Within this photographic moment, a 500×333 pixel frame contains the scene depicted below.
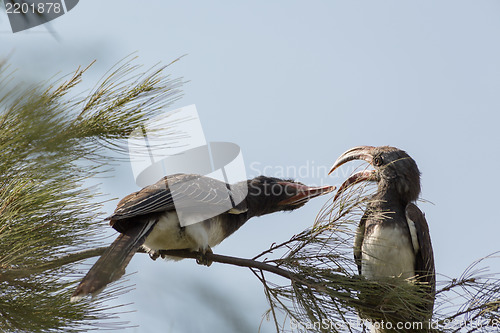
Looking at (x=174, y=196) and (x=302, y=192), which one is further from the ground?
(x=174, y=196)

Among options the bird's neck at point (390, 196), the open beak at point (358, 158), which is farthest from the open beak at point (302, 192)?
the bird's neck at point (390, 196)

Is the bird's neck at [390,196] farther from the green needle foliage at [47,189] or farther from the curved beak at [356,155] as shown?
the green needle foliage at [47,189]

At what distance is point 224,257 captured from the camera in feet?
10.3

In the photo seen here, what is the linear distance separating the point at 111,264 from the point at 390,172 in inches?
83.6

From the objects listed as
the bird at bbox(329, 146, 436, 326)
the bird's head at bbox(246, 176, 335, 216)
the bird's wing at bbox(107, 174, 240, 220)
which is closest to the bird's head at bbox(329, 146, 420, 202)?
the bird at bbox(329, 146, 436, 326)

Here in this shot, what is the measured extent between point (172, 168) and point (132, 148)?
1348 millimetres

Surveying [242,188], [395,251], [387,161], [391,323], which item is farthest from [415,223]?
[242,188]

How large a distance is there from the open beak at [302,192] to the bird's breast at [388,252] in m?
0.52

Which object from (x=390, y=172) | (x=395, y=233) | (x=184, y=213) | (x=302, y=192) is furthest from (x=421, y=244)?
(x=184, y=213)

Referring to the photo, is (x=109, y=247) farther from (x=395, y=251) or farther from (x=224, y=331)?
Answer: (x=395, y=251)

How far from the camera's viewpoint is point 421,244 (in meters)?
3.82

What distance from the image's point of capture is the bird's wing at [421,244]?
3820 mm

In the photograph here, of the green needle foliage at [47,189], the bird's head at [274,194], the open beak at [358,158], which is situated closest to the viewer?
the green needle foliage at [47,189]

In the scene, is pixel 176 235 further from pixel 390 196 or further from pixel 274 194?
pixel 390 196
